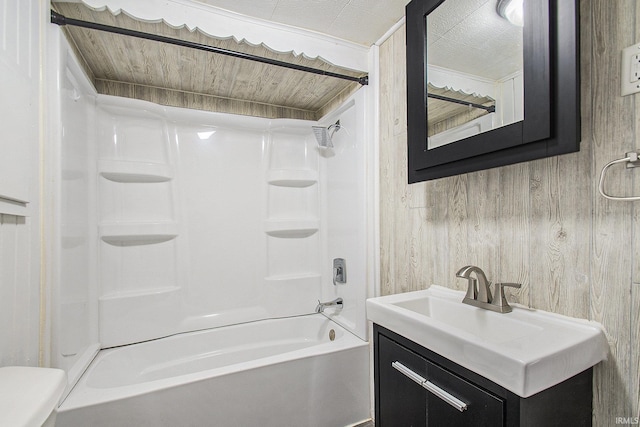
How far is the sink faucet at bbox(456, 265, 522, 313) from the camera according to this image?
1113 mm

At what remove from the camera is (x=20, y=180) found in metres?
1.09

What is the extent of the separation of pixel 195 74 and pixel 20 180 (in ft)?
4.14

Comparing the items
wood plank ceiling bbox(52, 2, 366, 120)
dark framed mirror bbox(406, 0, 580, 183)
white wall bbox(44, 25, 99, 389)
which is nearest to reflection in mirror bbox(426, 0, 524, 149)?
dark framed mirror bbox(406, 0, 580, 183)

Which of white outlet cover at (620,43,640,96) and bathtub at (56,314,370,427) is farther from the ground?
white outlet cover at (620,43,640,96)

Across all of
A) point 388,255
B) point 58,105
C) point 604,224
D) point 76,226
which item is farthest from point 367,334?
point 58,105

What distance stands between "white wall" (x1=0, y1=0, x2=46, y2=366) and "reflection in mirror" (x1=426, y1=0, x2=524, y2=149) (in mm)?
1541

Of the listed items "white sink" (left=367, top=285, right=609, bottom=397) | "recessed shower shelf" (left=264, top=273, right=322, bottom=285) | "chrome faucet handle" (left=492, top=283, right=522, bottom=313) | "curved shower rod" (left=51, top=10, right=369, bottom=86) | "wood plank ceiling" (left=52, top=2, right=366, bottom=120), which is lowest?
"recessed shower shelf" (left=264, top=273, right=322, bottom=285)

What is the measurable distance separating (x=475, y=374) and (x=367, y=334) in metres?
1.10

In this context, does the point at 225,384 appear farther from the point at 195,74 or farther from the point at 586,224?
the point at 195,74

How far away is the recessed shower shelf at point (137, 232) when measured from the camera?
6.66 feet

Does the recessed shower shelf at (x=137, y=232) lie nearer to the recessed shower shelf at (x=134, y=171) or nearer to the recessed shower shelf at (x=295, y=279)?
the recessed shower shelf at (x=134, y=171)

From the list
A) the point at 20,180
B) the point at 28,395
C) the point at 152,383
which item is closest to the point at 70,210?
the point at 20,180

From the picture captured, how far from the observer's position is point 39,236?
127 centimetres

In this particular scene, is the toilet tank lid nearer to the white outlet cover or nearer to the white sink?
the white sink
